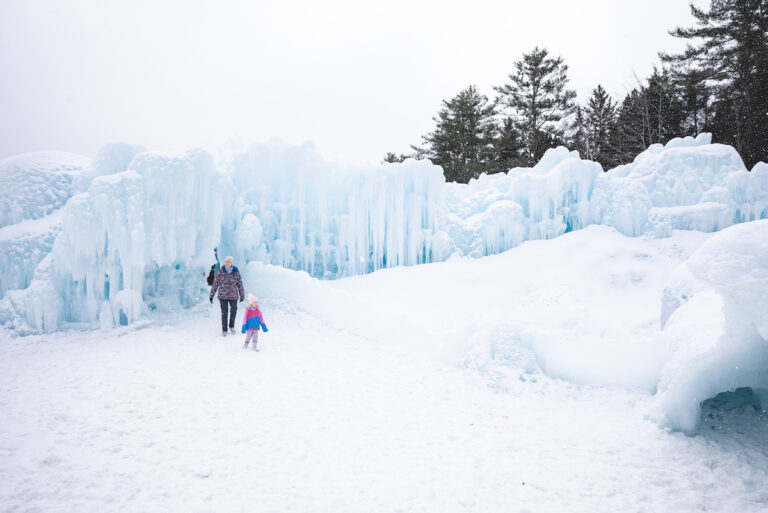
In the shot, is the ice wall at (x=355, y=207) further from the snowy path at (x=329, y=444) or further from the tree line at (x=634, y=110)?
the tree line at (x=634, y=110)

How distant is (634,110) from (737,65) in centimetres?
539

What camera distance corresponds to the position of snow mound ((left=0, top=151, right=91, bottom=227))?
10.9 m

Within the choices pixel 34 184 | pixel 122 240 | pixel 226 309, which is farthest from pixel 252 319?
pixel 34 184

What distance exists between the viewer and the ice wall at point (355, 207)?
32.7ft

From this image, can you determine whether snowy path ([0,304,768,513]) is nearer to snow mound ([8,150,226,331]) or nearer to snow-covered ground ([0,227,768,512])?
snow-covered ground ([0,227,768,512])

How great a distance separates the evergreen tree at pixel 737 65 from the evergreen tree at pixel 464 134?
11172 millimetres

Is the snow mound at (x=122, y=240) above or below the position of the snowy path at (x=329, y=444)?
above

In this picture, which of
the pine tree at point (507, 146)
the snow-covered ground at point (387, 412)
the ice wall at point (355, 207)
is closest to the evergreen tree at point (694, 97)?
the pine tree at point (507, 146)

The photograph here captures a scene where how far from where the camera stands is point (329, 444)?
188 inches

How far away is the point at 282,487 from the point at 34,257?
10.7 m

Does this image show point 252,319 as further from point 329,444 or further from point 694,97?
point 694,97

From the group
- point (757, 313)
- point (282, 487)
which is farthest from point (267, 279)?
point (757, 313)

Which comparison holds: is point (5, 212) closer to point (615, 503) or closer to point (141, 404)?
point (141, 404)

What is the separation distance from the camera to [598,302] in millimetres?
8969
